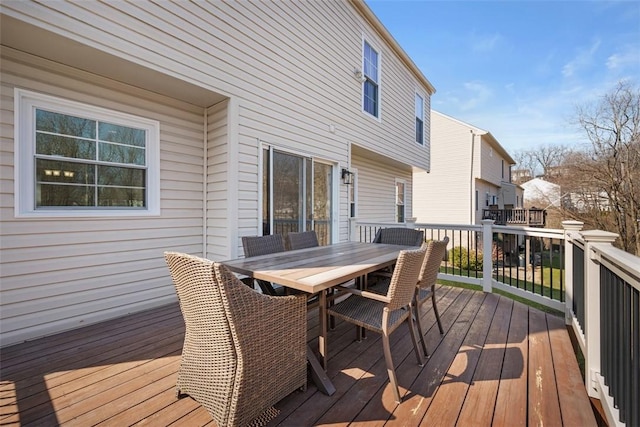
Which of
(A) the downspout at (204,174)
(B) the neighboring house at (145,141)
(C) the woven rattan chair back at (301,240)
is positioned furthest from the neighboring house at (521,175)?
(A) the downspout at (204,174)

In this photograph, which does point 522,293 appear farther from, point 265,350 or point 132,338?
point 132,338

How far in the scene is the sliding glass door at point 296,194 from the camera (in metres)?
4.23

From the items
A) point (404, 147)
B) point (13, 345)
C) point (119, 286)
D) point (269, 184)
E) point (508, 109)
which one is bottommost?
point (13, 345)

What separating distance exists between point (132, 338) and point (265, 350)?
6.15ft

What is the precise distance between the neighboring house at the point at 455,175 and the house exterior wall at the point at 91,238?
11.7 metres

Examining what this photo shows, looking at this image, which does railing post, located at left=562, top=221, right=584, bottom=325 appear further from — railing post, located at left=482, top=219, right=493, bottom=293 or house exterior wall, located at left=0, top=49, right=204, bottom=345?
house exterior wall, located at left=0, top=49, right=204, bottom=345

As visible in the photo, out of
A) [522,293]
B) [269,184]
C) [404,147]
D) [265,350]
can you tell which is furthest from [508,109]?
[265,350]

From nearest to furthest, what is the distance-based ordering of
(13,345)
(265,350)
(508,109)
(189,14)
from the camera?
1. (265,350)
2. (13,345)
3. (189,14)
4. (508,109)

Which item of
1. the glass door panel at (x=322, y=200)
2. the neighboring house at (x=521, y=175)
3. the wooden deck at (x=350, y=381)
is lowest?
the wooden deck at (x=350, y=381)

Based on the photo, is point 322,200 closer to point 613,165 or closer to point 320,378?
point 320,378

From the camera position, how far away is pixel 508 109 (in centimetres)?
1566

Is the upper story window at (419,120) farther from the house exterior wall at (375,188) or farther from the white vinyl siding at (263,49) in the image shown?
the white vinyl siding at (263,49)

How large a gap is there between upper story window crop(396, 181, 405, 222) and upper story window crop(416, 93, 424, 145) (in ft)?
4.95

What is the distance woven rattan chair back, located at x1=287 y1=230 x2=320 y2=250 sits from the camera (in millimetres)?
3455
